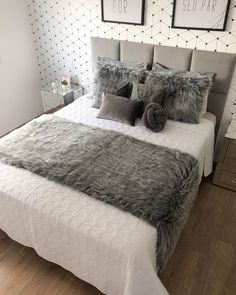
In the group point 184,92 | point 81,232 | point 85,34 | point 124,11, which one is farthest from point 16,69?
point 81,232

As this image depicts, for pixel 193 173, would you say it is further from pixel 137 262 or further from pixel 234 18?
pixel 234 18

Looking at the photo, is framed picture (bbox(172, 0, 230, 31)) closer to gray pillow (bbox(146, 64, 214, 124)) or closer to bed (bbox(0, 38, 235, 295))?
gray pillow (bbox(146, 64, 214, 124))

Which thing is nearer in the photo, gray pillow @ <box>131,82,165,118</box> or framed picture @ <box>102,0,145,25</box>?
gray pillow @ <box>131,82,165,118</box>

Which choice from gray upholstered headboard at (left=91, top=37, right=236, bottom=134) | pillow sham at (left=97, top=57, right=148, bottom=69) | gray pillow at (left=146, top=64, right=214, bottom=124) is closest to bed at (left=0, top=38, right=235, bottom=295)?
gray pillow at (left=146, top=64, right=214, bottom=124)

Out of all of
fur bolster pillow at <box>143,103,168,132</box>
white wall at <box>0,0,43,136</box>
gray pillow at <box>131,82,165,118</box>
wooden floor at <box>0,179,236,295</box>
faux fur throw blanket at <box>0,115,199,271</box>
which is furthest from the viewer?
white wall at <box>0,0,43,136</box>

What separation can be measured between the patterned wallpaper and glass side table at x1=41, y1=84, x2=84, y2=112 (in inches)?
4.8

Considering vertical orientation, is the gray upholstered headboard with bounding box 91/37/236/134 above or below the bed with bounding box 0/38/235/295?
above

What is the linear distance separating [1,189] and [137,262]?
0.95 metres

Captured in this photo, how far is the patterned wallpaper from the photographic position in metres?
2.49

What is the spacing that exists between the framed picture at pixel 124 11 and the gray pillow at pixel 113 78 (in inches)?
19.5

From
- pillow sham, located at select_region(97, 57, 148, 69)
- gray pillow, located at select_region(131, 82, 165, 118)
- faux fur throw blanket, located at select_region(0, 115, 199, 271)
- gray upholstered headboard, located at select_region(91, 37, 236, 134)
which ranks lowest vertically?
faux fur throw blanket, located at select_region(0, 115, 199, 271)

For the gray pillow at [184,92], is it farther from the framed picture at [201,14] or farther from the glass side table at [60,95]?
the glass side table at [60,95]

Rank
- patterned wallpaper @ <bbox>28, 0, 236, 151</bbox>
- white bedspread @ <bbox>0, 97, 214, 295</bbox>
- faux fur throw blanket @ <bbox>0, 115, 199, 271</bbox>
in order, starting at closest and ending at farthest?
white bedspread @ <bbox>0, 97, 214, 295</bbox>
faux fur throw blanket @ <bbox>0, 115, 199, 271</bbox>
patterned wallpaper @ <bbox>28, 0, 236, 151</bbox>

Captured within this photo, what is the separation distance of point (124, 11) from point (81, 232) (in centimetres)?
224
